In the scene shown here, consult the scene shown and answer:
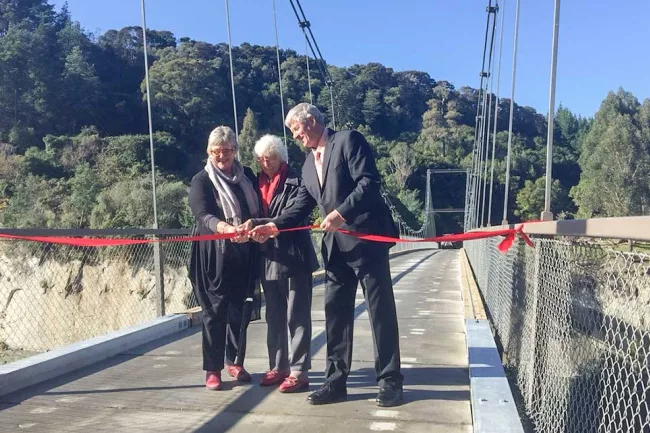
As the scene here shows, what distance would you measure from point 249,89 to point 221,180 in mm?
47513

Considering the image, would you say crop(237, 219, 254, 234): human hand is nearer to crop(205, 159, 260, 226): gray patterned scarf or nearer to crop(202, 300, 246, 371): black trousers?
crop(205, 159, 260, 226): gray patterned scarf

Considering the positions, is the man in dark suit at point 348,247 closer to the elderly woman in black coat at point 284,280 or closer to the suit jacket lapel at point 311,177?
the suit jacket lapel at point 311,177

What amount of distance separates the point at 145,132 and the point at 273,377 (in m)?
46.5

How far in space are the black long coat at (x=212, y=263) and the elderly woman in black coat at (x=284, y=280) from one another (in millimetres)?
103

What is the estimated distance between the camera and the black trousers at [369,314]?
268 cm

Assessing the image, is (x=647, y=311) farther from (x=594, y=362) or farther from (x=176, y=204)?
(x=176, y=204)

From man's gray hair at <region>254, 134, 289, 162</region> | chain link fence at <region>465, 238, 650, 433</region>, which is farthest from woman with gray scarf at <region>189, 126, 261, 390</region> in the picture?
chain link fence at <region>465, 238, 650, 433</region>

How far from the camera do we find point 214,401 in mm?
2756

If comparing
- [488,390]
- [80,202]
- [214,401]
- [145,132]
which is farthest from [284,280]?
[145,132]

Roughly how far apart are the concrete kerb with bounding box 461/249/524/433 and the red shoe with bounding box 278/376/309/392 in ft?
2.48

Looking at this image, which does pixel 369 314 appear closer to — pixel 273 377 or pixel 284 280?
pixel 284 280

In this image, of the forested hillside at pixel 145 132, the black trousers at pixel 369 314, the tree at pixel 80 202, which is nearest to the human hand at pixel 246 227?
the black trousers at pixel 369 314

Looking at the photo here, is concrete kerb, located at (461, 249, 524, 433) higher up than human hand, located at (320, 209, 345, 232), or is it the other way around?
human hand, located at (320, 209, 345, 232)

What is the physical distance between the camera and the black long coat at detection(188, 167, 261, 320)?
2.93 meters
